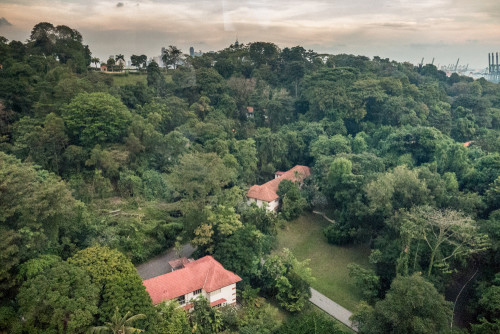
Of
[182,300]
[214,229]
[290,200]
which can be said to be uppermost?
[214,229]

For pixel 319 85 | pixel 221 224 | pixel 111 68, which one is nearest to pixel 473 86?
pixel 319 85

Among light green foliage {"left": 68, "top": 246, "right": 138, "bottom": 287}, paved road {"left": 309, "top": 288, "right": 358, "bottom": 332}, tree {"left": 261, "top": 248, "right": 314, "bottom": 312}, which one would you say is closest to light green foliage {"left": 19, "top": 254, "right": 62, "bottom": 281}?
light green foliage {"left": 68, "top": 246, "right": 138, "bottom": 287}

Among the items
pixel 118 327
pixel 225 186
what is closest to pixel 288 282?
pixel 118 327

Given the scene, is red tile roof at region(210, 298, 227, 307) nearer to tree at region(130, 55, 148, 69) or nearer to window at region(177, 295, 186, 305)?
window at region(177, 295, 186, 305)

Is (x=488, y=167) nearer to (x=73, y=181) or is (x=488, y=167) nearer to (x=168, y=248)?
(x=168, y=248)

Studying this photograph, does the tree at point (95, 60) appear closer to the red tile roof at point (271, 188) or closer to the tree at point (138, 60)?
the tree at point (138, 60)

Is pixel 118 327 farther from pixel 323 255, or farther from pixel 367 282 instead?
pixel 323 255
